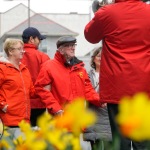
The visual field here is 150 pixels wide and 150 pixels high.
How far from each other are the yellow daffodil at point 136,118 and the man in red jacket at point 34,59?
5.63m

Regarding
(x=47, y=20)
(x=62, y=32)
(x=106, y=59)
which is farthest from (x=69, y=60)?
(x=47, y=20)

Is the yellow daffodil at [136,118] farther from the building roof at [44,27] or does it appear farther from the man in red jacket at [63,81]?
the building roof at [44,27]

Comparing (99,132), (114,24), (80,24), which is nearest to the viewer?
(114,24)

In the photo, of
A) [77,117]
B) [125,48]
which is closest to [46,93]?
[125,48]

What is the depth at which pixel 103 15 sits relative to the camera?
166 inches

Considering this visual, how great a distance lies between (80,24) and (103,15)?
80430 millimetres

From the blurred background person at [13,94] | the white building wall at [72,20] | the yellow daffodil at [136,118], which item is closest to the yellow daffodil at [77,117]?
the yellow daffodil at [136,118]

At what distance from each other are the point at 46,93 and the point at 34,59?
1.38 meters

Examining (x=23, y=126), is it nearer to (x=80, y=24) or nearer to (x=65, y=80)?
(x=65, y=80)

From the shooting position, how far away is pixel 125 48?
4199 mm

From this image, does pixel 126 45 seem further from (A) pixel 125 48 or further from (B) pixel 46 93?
(B) pixel 46 93

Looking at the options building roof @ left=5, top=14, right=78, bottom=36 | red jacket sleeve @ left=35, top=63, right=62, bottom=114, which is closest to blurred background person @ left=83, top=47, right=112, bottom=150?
red jacket sleeve @ left=35, top=63, right=62, bottom=114

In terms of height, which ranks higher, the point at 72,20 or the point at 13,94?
the point at 13,94

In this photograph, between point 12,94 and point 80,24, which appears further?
point 80,24
